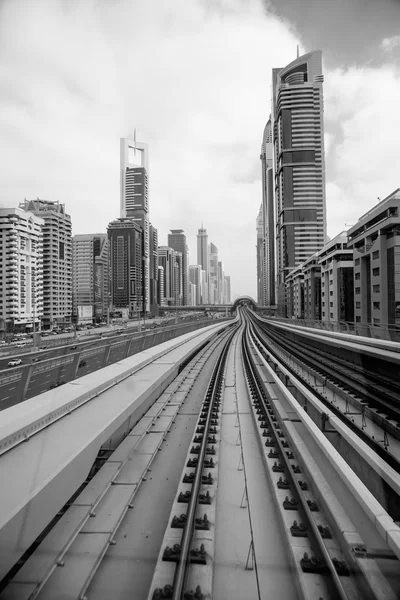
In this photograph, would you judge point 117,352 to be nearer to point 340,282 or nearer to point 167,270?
point 340,282

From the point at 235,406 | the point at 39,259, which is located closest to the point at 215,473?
the point at 235,406

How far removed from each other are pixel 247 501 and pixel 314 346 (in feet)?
47.4

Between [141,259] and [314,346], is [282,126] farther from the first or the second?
[314,346]

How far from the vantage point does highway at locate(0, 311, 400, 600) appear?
2.19 metres

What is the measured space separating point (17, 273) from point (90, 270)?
195ft

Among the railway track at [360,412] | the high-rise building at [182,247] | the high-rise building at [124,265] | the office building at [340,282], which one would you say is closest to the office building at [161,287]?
the high-rise building at [182,247]

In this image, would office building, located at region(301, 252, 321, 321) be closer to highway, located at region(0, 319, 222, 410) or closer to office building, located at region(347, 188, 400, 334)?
office building, located at region(347, 188, 400, 334)

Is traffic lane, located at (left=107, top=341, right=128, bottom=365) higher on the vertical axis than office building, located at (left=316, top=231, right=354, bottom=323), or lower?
lower

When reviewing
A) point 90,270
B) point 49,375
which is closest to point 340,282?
point 49,375

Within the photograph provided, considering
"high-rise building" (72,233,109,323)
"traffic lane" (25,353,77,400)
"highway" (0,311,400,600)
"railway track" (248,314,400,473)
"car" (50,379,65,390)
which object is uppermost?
"high-rise building" (72,233,109,323)

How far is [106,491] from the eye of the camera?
3.44m

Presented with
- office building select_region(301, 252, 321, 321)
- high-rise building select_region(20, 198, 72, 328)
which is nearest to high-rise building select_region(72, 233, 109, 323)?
high-rise building select_region(20, 198, 72, 328)

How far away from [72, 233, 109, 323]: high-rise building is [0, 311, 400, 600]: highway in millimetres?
84802

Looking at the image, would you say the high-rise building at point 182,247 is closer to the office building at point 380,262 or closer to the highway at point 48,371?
the office building at point 380,262
